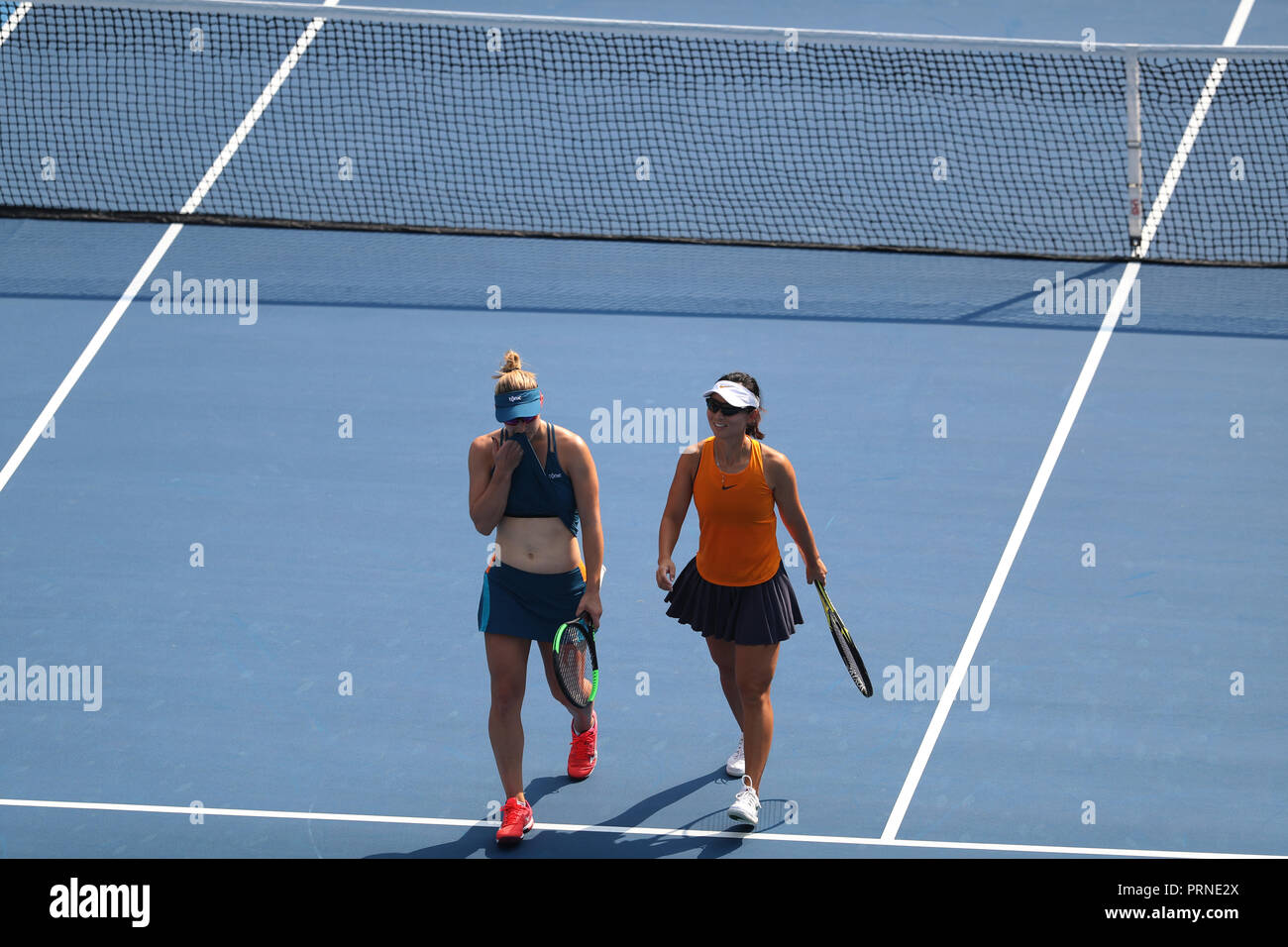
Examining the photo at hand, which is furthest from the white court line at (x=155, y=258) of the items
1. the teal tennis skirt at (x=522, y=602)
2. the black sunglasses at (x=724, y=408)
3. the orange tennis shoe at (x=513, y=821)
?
the black sunglasses at (x=724, y=408)

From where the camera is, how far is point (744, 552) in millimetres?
6273

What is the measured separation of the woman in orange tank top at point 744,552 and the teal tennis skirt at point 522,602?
1.50 ft

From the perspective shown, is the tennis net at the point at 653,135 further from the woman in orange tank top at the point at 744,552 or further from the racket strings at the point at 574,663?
the racket strings at the point at 574,663

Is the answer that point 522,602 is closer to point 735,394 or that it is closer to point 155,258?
point 735,394

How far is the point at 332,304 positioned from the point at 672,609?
5402mm

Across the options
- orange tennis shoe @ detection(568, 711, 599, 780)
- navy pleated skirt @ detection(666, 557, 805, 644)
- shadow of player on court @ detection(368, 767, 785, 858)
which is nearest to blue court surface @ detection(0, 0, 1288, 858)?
shadow of player on court @ detection(368, 767, 785, 858)

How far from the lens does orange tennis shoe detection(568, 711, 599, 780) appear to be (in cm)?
679

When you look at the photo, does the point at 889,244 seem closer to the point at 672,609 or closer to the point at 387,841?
the point at 672,609

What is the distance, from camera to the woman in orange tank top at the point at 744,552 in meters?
6.18

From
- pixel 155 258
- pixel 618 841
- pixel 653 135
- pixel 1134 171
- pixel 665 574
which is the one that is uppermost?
pixel 653 135

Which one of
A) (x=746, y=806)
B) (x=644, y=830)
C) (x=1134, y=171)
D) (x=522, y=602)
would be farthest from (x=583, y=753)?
(x=1134, y=171)

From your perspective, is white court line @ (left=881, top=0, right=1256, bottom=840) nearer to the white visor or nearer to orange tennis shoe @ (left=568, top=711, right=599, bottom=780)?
orange tennis shoe @ (left=568, top=711, right=599, bottom=780)

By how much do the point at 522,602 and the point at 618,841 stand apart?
1124mm
